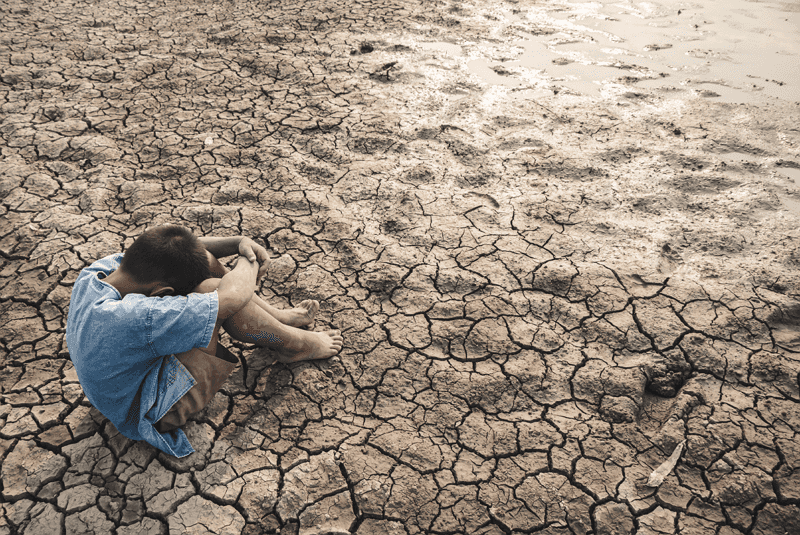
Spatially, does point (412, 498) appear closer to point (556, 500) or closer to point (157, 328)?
point (556, 500)

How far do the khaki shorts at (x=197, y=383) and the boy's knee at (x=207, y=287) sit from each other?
0.23 meters

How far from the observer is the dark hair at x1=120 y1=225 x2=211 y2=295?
6.22 ft

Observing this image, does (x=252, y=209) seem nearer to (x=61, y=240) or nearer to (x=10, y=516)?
(x=61, y=240)

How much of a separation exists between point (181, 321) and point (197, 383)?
36 cm

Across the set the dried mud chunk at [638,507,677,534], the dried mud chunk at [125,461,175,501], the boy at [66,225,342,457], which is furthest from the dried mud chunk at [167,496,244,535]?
the dried mud chunk at [638,507,677,534]

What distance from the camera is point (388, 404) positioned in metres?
2.37

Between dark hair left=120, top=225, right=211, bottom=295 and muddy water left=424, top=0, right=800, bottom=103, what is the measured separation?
338 cm

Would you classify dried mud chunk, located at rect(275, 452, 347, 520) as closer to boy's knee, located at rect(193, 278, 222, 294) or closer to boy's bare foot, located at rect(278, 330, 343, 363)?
boy's bare foot, located at rect(278, 330, 343, 363)

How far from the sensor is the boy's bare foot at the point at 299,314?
2529mm

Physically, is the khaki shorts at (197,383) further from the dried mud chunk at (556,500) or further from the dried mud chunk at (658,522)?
the dried mud chunk at (658,522)

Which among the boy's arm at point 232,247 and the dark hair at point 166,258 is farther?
the boy's arm at point 232,247

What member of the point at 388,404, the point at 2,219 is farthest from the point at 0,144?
the point at 388,404

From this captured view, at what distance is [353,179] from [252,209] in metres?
0.70

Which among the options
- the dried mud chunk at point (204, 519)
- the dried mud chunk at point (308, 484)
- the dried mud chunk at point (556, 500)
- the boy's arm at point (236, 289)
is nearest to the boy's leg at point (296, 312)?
the boy's arm at point (236, 289)
